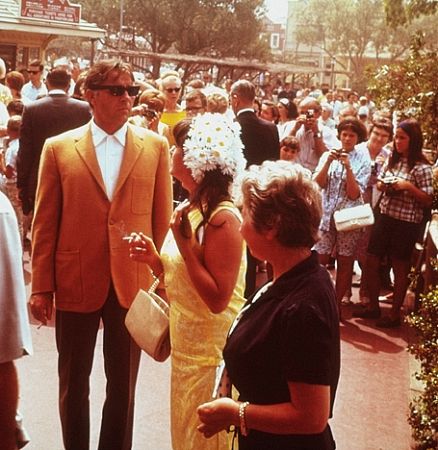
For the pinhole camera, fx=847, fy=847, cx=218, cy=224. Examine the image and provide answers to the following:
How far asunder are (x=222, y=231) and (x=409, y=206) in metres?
4.39

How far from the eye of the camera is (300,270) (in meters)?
2.66

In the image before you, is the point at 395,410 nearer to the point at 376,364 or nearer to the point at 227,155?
the point at 376,364

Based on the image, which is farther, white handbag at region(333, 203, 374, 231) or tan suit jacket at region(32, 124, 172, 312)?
white handbag at region(333, 203, 374, 231)

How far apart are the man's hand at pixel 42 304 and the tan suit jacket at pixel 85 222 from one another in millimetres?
34

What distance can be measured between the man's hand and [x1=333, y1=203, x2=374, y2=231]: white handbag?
146 inches

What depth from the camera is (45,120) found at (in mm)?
6969

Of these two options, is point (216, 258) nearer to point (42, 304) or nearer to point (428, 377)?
point (42, 304)

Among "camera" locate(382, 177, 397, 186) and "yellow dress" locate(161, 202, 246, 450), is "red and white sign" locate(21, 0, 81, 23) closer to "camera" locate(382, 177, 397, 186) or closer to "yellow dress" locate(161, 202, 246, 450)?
"camera" locate(382, 177, 397, 186)

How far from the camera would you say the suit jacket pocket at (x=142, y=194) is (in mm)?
4301

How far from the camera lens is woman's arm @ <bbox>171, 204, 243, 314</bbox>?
135 inches

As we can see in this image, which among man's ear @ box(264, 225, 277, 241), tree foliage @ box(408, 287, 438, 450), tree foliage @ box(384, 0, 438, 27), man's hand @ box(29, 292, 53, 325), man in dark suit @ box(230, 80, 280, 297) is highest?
tree foliage @ box(384, 0, 438, 27)

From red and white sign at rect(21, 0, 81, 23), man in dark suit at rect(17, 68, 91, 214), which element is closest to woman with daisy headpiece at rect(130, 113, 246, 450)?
man in dark suit at rect(17, 68, 91, 214)

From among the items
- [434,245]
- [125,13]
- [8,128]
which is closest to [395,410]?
[434,245]

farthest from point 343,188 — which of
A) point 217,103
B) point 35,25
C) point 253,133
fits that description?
point 35,25
